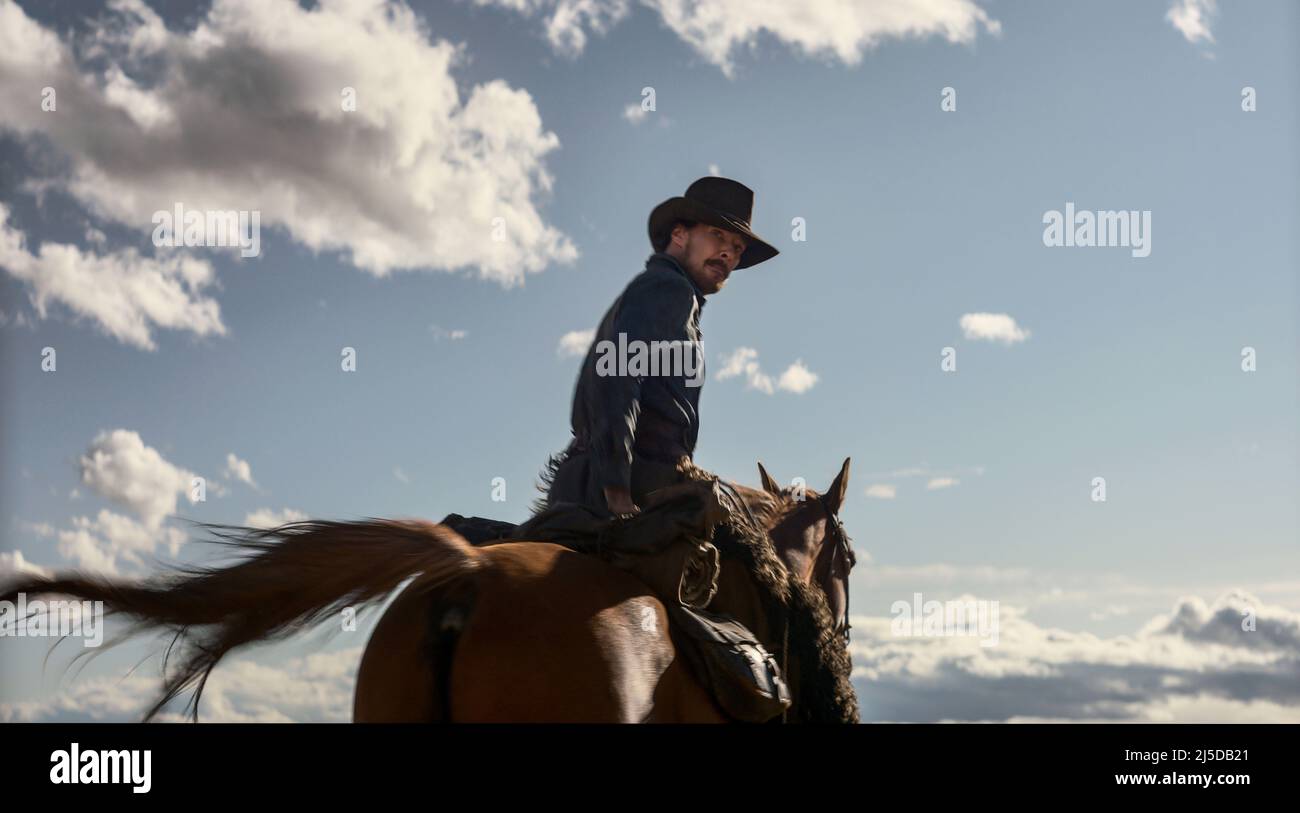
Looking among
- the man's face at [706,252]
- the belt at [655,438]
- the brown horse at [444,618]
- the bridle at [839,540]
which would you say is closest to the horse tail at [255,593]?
the brown horse at [444,618]

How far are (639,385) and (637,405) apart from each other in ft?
0.42

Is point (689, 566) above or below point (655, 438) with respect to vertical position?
below

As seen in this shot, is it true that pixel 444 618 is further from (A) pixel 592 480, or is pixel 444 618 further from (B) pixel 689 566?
(A) pixel 592 480

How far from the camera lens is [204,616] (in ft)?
15.1

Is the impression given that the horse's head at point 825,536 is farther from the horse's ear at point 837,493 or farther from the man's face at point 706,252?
the man's face at point 706,252

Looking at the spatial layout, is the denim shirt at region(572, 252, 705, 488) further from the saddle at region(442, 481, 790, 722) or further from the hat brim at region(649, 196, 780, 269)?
the hat brim at region(649, 196, 780, 269)

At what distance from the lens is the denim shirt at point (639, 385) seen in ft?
18.7

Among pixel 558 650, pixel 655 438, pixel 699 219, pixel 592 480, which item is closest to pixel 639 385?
pixel 655 438

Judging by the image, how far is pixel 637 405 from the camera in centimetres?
574

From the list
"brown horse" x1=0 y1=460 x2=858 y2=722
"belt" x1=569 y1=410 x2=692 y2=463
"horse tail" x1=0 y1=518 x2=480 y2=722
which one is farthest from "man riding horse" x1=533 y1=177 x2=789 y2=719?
"horse tail" x1=0 y1=518 x2=480 y2=722

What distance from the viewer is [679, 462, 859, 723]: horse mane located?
589 cm
